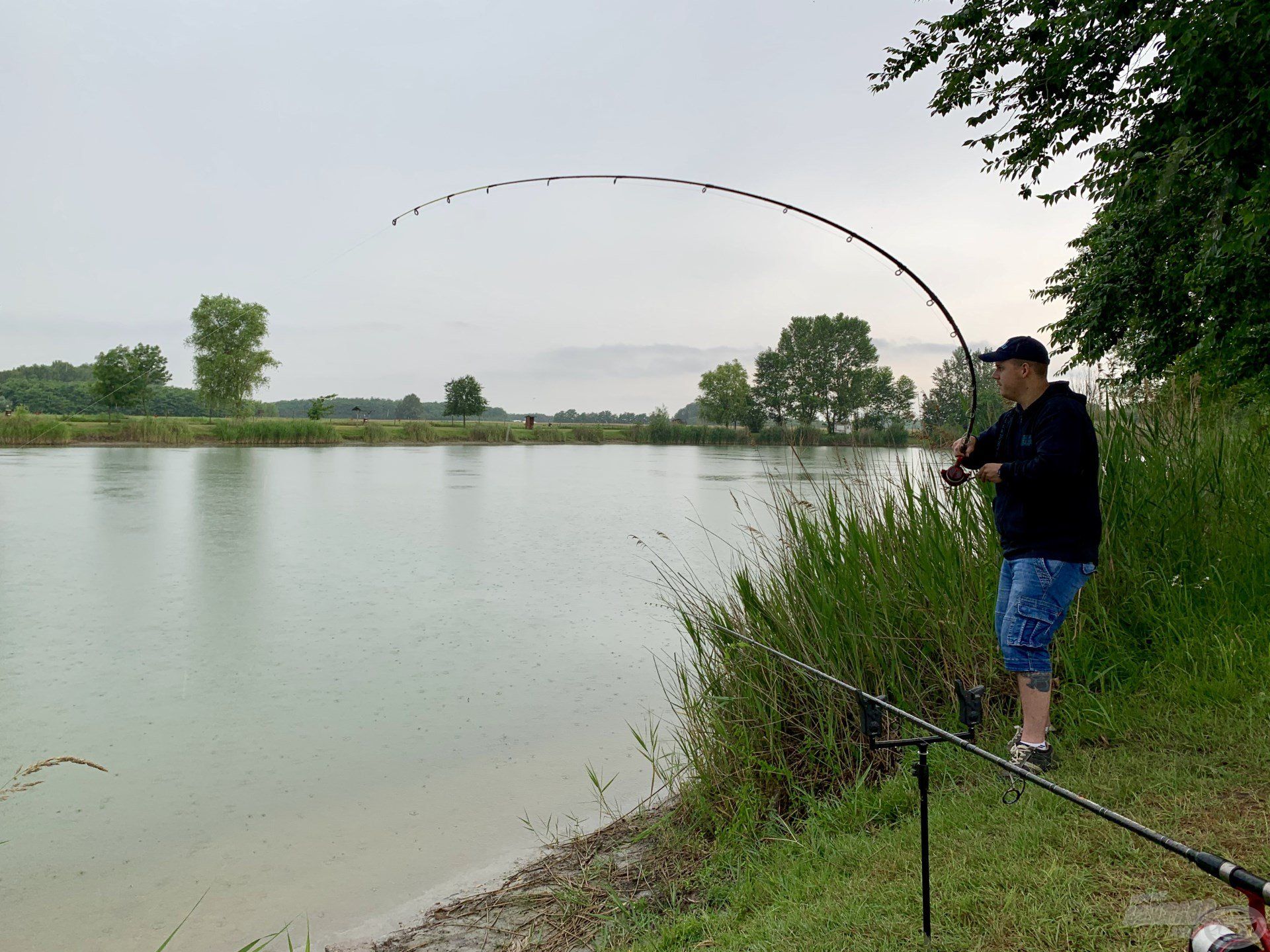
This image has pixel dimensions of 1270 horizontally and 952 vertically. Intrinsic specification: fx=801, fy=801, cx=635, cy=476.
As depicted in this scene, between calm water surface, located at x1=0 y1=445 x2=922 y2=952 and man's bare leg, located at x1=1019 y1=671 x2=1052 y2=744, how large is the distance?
1.87 meters

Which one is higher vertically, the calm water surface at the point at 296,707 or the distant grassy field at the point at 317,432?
the distant grassy field at the point at 317,432

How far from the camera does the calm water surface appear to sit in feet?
11.2

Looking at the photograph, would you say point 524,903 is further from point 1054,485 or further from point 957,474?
point 1054,485

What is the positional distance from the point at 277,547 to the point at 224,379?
48.1 m

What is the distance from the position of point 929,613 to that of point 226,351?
57.8 metres

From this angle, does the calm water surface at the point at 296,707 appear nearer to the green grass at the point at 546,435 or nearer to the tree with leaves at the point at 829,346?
the tree with leaves at the point at 829,346

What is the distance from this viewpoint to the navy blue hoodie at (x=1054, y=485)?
2709mm

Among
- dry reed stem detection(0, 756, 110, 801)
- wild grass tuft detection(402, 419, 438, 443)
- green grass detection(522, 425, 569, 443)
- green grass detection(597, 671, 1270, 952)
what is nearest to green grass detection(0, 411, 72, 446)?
wild grass tuft detection(402, 419, 438, 443)

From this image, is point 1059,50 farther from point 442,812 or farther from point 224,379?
point 224,379

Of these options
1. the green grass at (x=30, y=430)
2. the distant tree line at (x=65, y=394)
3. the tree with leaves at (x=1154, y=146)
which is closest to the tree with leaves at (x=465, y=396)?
the distant tree line at (x=65, y=394)

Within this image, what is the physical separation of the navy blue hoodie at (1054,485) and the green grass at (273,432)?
39260mm

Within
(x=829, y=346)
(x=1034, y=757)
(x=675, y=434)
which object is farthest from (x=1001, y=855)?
(x=675, y=434)

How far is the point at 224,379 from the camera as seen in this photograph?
53.3 m

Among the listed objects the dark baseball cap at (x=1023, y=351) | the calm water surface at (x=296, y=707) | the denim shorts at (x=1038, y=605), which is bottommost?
the calm water surface at (x=296, y=707)
